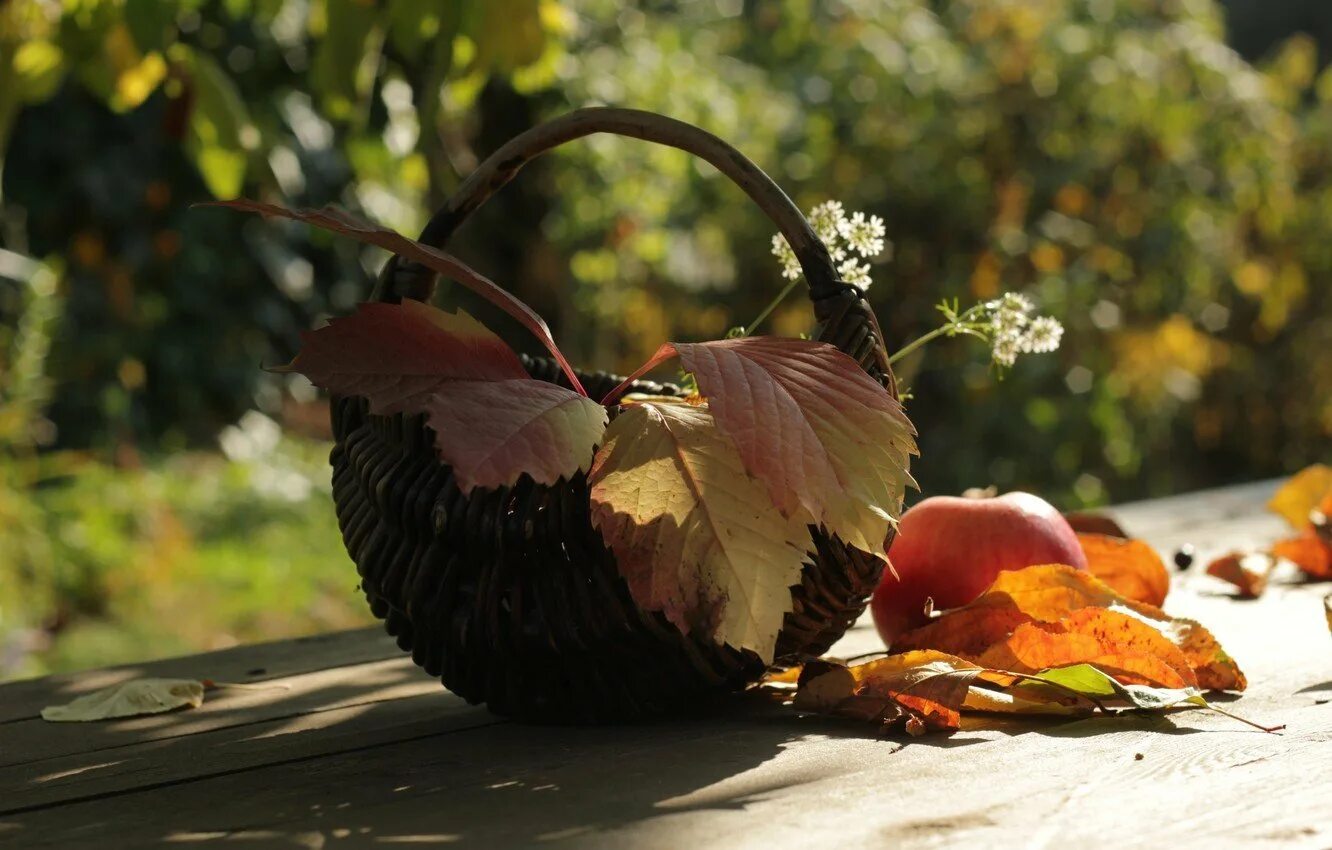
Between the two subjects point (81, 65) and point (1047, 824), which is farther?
point (81, 65)

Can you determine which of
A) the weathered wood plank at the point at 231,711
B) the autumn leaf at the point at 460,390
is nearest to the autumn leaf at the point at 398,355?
the autumn leaf at the point at 460,390

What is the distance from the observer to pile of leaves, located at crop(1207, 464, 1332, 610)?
4.86 feet

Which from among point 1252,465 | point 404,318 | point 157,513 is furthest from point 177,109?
point 1252,465

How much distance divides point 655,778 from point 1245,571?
3.01 feet

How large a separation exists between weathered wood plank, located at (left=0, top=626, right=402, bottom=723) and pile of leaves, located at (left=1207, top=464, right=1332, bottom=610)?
2.98 feet

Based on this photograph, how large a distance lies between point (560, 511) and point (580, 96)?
2607mm

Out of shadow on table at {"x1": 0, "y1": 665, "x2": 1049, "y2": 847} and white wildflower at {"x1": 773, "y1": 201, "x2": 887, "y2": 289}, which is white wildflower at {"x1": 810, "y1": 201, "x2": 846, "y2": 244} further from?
shadow on table at {"x1": 0, "y1": 665, "x2": 1049, "y2": 847}

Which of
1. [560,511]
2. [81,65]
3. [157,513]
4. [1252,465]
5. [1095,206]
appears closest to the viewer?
[560,511]

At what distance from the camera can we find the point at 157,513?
3318 mm

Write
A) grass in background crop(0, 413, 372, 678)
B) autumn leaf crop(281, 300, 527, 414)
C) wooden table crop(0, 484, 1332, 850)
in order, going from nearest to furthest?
wooden table crop(0, 484, 1332, 850)
autumn leaf crop(281, 300, 527, 414)
grass in background crop(0, 413, 372, 678)

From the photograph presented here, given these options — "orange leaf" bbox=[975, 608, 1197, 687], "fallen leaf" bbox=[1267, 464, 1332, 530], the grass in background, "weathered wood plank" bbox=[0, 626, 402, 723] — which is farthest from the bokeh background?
"orange leaf" bbox=[975, 608, 1197, 687]

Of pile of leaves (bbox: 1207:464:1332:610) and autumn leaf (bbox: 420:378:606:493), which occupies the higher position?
autumn leaf (bbox: 420:378:606:493)

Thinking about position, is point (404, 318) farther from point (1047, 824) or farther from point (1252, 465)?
point (1252, 465)

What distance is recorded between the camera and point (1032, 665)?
3.22ft
